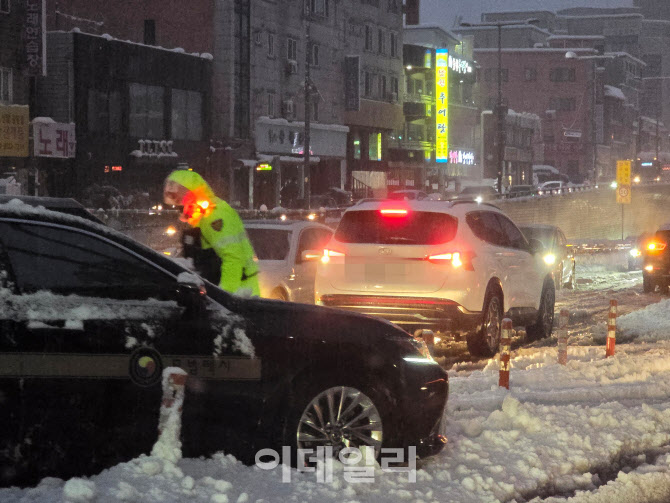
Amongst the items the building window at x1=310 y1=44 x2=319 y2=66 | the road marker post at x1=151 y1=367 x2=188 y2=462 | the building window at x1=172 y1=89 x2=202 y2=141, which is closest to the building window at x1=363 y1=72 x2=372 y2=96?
the building window at x1=310 y1=44 x2=319 y2=66

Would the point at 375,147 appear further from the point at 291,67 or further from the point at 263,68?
the point at 263,68

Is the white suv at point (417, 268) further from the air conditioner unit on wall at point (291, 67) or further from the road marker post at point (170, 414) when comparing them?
the air conditioner unit on wall at point (291, 67)

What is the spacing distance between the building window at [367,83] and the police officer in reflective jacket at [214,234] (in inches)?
2645

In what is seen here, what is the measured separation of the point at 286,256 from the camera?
47.5 ft

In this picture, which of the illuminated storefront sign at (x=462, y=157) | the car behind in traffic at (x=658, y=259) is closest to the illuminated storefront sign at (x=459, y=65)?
the illuminated storefront sign at (x=462, y=157)

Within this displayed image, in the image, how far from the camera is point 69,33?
46.0m

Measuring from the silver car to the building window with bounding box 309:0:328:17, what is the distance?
52280mm

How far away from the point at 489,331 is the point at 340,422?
7.18 meters

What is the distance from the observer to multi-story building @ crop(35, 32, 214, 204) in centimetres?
4594

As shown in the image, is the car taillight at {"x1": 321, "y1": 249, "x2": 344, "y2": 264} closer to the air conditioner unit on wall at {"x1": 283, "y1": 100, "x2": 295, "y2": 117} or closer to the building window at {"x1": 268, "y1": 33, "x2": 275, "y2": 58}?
the building window at {"x1": 268, "y1": 33, "x2": 275, "y2": 58}

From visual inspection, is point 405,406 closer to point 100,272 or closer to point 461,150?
point 100,272

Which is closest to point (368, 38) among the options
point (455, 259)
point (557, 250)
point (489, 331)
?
point (557, 250)

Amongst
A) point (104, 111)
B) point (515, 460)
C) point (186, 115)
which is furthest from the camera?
point (186, 115)

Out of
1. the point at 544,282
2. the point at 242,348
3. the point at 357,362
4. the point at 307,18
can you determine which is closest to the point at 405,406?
the point at 357,362
